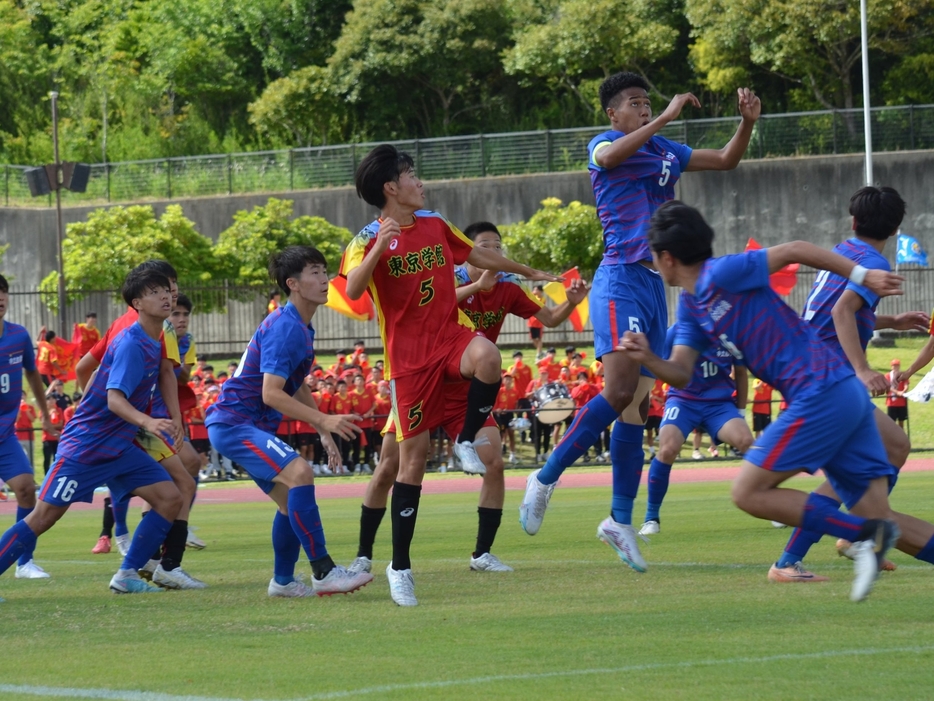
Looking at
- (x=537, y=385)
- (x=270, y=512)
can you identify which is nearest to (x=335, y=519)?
(x=270, y=512)

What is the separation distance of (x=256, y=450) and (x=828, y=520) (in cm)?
353

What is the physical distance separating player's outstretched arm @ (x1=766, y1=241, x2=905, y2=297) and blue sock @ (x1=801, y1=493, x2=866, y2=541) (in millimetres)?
956

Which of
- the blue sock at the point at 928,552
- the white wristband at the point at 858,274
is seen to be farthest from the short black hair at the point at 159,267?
the blue sock at the point at 928,552

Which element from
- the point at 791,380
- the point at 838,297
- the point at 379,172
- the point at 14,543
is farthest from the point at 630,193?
the point at 14,543

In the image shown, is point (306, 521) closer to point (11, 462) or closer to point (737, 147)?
point (11, 462)

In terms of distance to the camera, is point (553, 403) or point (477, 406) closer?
point (477, 406)

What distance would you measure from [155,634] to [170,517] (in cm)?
218

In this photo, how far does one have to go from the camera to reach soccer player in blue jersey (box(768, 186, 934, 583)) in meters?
6.59

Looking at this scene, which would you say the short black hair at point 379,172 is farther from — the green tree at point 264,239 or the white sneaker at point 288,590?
the green tree at point 264,239

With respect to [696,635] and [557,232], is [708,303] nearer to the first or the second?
[696,635]

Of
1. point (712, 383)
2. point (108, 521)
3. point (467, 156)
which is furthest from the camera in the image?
point (467, 156)

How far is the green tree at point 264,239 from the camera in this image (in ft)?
120

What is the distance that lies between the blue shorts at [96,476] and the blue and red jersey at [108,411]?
51 millimetres

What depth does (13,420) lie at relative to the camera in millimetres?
9469
